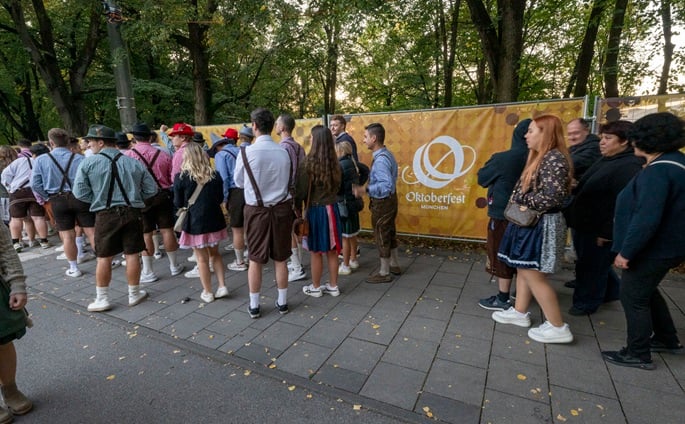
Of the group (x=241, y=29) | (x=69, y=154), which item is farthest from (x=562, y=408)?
(x=241, y=29)

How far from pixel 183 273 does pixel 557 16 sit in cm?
1500

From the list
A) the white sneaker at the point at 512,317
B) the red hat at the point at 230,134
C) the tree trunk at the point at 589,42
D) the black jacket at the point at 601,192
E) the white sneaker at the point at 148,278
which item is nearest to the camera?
the black jacket at the point at 601,192

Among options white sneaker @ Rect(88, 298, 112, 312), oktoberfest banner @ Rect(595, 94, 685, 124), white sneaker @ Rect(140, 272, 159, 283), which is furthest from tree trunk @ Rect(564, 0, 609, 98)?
white sneaker @ Rect(88, 298, 112, 312)

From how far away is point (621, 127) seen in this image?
295 cm

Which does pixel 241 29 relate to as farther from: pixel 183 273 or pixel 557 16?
pixel 557 16

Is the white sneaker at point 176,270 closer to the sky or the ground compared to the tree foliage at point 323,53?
closer to the ground

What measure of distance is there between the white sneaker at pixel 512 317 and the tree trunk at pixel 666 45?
837 centimetres

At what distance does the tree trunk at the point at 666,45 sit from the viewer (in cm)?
746

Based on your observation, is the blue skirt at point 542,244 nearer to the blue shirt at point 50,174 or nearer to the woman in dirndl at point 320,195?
the woman in dirndl at point 320,195

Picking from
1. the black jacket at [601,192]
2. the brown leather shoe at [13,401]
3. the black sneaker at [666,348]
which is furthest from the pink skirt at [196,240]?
the black sneaker at [666,348]

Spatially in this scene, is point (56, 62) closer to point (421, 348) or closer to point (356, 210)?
point (356, 210)

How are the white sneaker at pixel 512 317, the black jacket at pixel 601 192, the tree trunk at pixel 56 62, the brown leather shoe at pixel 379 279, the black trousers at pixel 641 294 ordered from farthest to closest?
1. the tree trunk at pixel 56 62
2. the brown leather shoe at pixel 379 279
3. the white sneaker at pixel 512 317
4. the black jacket at pixel 601 192
5. the black trousers at pixel 641 294

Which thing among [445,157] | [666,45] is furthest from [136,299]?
[666,45]

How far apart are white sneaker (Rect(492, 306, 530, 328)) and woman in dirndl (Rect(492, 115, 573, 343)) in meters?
0.16
